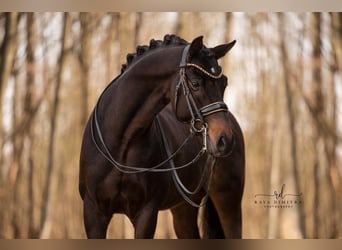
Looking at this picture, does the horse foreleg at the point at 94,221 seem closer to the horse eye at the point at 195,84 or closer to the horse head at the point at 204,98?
the horse head at the point at 204,98

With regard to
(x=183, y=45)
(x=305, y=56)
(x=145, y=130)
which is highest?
(x=305, y=56)

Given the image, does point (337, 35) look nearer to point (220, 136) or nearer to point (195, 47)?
point (195, 47)

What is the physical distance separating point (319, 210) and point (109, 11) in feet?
7.71

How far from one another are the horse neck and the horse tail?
1176 mm

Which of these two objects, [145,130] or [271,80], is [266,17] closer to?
[271,80]

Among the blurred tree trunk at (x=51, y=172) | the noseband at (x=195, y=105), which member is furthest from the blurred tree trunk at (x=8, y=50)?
the noseband at (x=195, y=105)

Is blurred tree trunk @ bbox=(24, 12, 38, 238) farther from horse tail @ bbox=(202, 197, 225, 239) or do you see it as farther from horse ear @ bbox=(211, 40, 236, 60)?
horse ear @ bbox=(211, 40, 236, 60)

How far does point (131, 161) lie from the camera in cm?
329

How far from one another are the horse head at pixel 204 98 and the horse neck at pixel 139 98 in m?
0.12

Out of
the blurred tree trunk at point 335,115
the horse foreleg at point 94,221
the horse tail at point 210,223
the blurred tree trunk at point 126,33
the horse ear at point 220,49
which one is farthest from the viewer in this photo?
the blurred tree trunk at point 126,33

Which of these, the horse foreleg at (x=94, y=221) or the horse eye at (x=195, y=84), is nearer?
the horse eye at (x=195, y=84)

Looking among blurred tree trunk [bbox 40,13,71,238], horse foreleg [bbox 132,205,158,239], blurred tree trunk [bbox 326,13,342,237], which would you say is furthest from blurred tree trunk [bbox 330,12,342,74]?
horse foreleg [bbox 132,205,158,239]

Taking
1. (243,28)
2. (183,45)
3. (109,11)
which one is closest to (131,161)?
(183,45)

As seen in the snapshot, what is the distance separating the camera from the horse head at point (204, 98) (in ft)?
9.82
